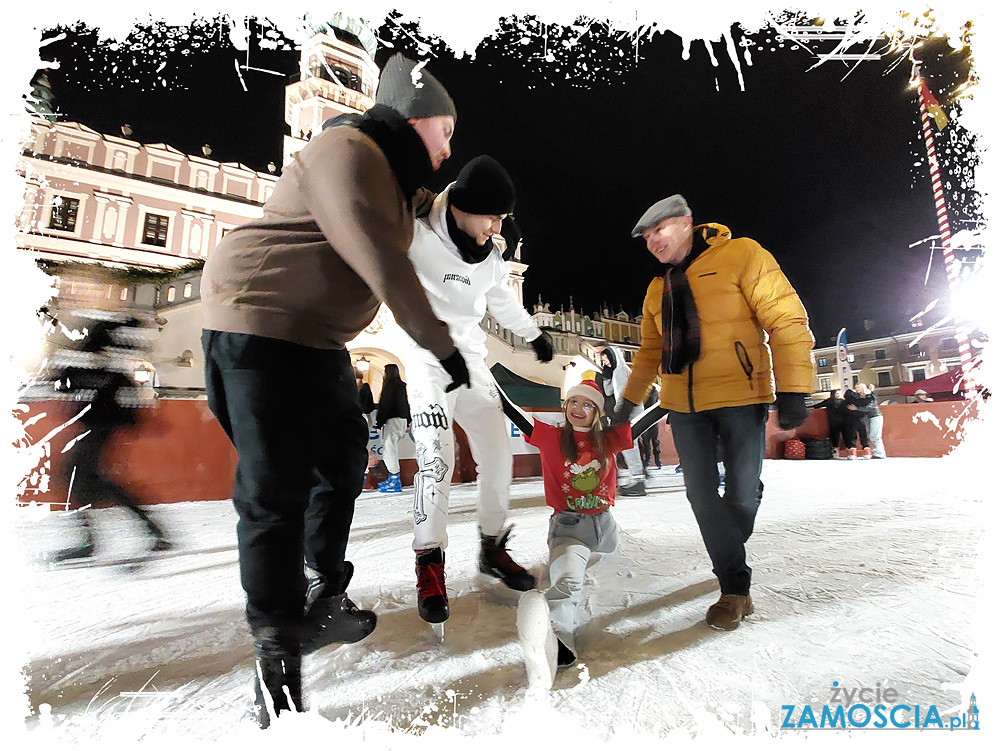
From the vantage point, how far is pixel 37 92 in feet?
2.86

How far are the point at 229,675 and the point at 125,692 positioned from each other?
6.2 inches

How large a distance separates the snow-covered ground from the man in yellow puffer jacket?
0.23m

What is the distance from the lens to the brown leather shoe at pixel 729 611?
3.10 ft

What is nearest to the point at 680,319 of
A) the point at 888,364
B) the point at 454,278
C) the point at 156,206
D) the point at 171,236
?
the point at 454,278

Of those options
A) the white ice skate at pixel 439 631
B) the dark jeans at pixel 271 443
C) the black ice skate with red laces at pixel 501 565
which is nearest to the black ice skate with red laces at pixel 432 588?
the white ice skate at pixel 439 631

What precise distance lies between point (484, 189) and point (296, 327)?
612mm

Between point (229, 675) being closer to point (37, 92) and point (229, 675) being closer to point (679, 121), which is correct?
point (37, 92)

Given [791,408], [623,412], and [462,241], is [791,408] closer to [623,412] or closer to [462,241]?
[623,412]

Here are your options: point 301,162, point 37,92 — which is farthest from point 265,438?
point 37,92

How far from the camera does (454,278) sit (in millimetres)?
1134

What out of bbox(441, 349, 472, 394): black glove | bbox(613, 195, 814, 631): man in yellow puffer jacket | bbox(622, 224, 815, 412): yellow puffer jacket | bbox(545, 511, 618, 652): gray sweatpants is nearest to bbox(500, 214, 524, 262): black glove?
bbox(613, 195, 814, 631): man in yellow puffer jacket

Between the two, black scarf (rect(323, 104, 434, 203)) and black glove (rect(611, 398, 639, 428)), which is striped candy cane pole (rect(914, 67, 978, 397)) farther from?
black scarf (rect(323, 104, 434, 203))

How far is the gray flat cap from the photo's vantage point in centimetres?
123

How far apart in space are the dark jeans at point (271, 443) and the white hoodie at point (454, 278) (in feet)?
1.34
